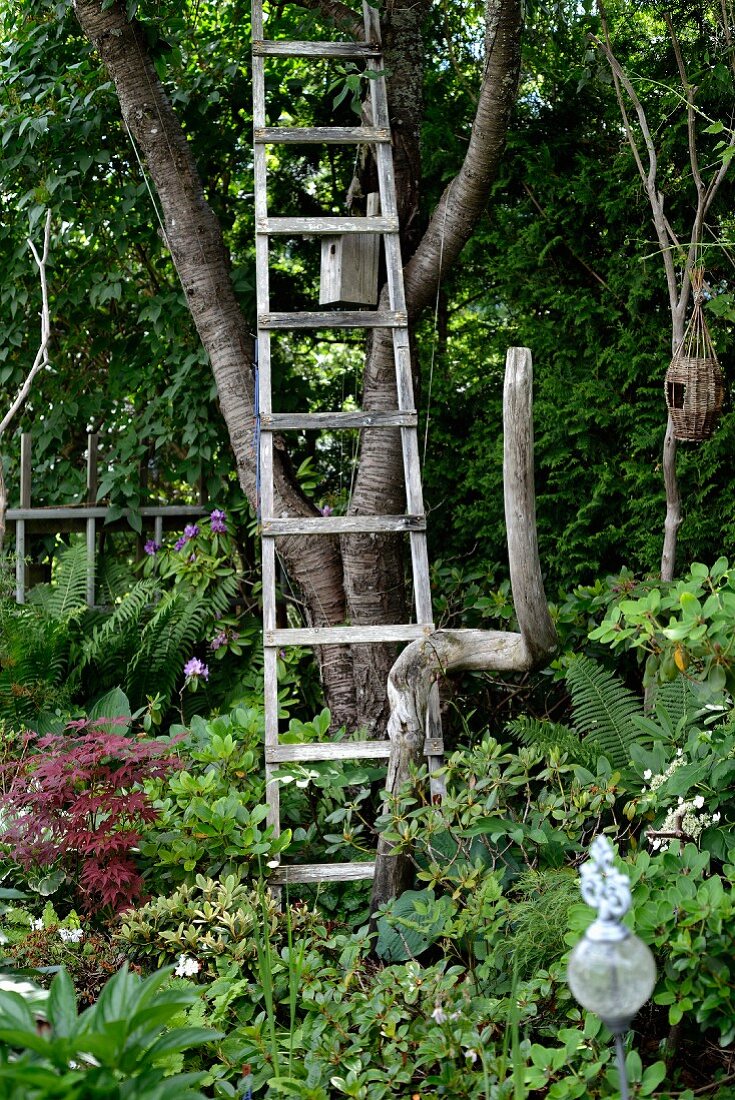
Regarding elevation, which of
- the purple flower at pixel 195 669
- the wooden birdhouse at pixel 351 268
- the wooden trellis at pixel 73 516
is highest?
the wooden birdhouse at pixel 351 268

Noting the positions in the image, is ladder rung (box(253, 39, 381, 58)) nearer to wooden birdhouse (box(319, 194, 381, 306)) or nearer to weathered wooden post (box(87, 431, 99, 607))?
wooden birdhouse (box(319, 194, 381, 306))

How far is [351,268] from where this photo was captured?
12.6ft

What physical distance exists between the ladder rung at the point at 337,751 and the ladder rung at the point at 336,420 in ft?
3.43

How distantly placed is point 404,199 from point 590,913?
9.39 feet

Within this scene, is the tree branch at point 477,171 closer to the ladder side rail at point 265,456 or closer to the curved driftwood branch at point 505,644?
the ladder side rail at point 265,456

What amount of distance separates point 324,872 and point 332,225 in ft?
7.13

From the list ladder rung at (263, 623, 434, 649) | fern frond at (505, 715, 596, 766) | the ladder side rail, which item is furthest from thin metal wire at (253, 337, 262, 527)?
fern frond at (505, 715, 596, 766)

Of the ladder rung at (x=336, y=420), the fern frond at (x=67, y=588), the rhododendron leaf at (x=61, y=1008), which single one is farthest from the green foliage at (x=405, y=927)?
the fern frond at (x=67, y=588)

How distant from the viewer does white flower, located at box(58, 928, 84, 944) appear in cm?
271

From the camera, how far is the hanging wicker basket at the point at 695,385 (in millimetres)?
3367

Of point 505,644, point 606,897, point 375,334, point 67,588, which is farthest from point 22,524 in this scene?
point 606,897

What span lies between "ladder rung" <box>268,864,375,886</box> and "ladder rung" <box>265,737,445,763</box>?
31 centimetres

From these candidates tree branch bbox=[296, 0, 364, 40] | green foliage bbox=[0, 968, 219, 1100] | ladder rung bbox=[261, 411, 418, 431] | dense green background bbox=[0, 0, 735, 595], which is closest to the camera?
green foliage bbox=[0, 968, 219, 1100]

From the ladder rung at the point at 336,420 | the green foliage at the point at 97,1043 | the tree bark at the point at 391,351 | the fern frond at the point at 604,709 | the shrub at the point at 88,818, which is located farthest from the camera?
the tree bark at the point at 391,351
